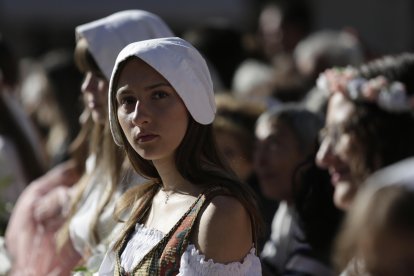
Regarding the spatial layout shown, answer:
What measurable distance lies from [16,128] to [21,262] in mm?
907

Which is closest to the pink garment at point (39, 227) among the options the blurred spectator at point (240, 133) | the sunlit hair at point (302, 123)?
the blurred spectator at point (240, 133)

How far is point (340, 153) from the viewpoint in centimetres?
369

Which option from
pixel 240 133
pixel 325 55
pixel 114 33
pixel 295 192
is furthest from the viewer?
pixel 325 55

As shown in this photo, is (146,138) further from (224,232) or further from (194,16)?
(194,16)

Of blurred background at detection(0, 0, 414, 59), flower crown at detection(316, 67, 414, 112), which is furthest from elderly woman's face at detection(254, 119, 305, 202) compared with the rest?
blurred background at detection(0, 0, 414, 59)

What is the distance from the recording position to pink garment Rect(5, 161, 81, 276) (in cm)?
429

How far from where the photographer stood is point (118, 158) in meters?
3.74

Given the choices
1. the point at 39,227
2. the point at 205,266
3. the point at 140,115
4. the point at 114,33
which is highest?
the point at 140,115

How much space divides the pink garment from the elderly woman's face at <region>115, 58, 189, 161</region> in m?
1.38

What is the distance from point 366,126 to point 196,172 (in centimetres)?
98

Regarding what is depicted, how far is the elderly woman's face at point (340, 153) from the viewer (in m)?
3.66

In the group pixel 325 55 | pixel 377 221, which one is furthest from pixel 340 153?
pixel 325 55

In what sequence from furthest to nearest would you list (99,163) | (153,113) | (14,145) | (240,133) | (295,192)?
(14,145) → (240,133) → (295,192) → (99,163) → (153,113)

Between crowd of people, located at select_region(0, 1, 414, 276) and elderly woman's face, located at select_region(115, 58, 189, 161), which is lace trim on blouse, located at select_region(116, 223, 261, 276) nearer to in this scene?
crowd of people, located at select_region(0, 1, 414, 276)
